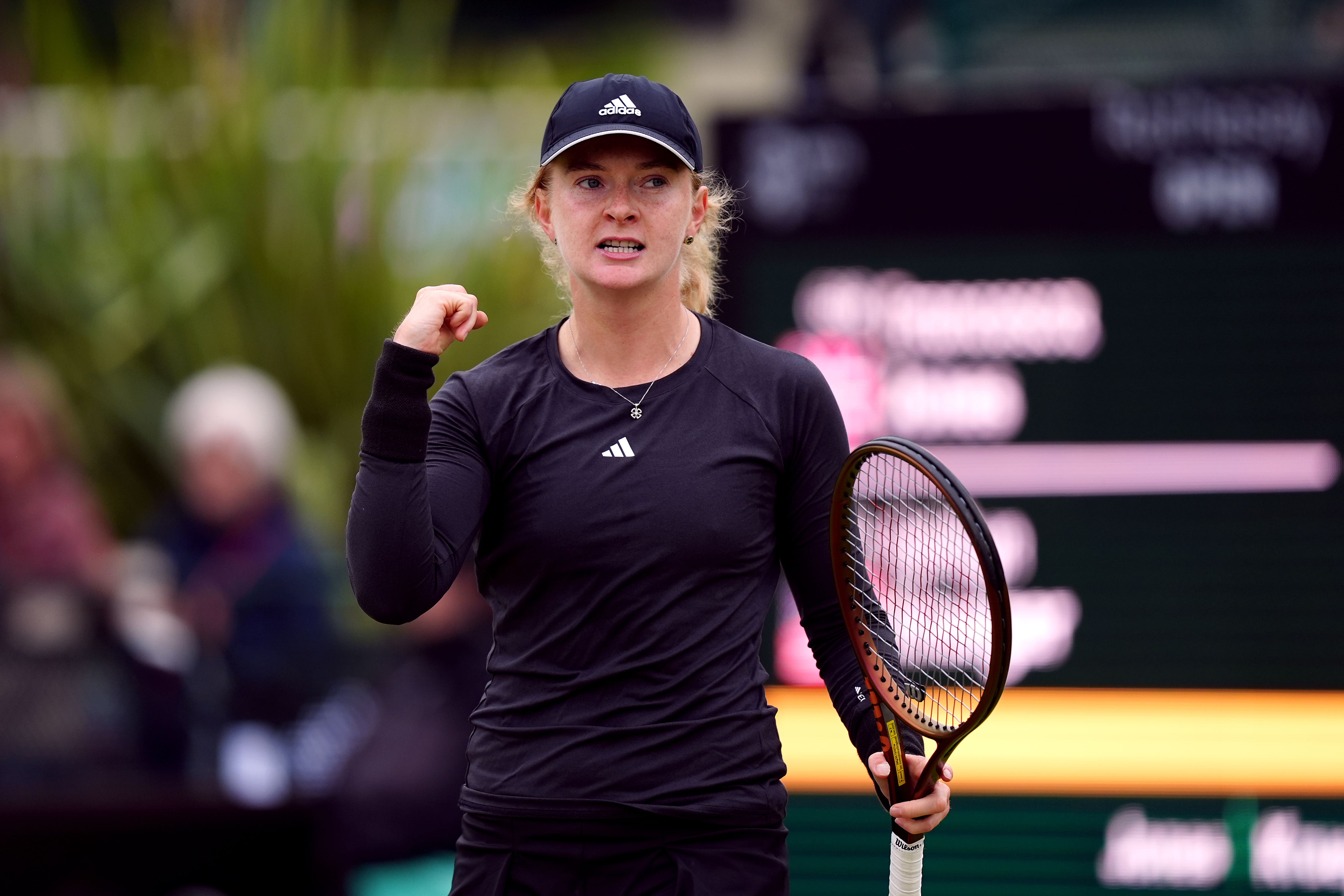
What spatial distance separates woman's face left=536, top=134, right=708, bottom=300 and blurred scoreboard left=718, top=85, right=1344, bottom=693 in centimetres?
259

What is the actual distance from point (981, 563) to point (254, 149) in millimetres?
6240

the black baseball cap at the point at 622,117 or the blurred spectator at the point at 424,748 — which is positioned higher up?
the black baseball cap at the point at 622,117

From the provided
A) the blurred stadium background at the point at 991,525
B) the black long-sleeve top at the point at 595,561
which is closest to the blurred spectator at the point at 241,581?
the blurred stadium background at the point at 991,525

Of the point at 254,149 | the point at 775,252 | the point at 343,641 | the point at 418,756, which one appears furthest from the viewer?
the point at 254,149

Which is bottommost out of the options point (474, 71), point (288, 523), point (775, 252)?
point (288, 523)

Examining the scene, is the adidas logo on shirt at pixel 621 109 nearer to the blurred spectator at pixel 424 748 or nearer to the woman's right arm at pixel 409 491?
the woman's right arm at pixel 409 491

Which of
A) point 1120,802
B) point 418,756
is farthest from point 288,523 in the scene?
point 1120,802

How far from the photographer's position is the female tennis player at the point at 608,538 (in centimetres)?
214

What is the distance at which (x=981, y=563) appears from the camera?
86.9 inches

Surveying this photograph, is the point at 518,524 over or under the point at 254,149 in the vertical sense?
under

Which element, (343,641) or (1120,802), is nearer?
(1120,802)

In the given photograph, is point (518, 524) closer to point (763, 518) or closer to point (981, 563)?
point (763, 518)

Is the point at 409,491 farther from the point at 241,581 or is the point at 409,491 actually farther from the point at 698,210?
the point at 241,581

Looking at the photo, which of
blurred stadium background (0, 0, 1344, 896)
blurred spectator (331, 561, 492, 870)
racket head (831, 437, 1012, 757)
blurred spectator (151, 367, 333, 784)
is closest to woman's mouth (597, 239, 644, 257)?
racket head (831, 437, 1012, 757)
